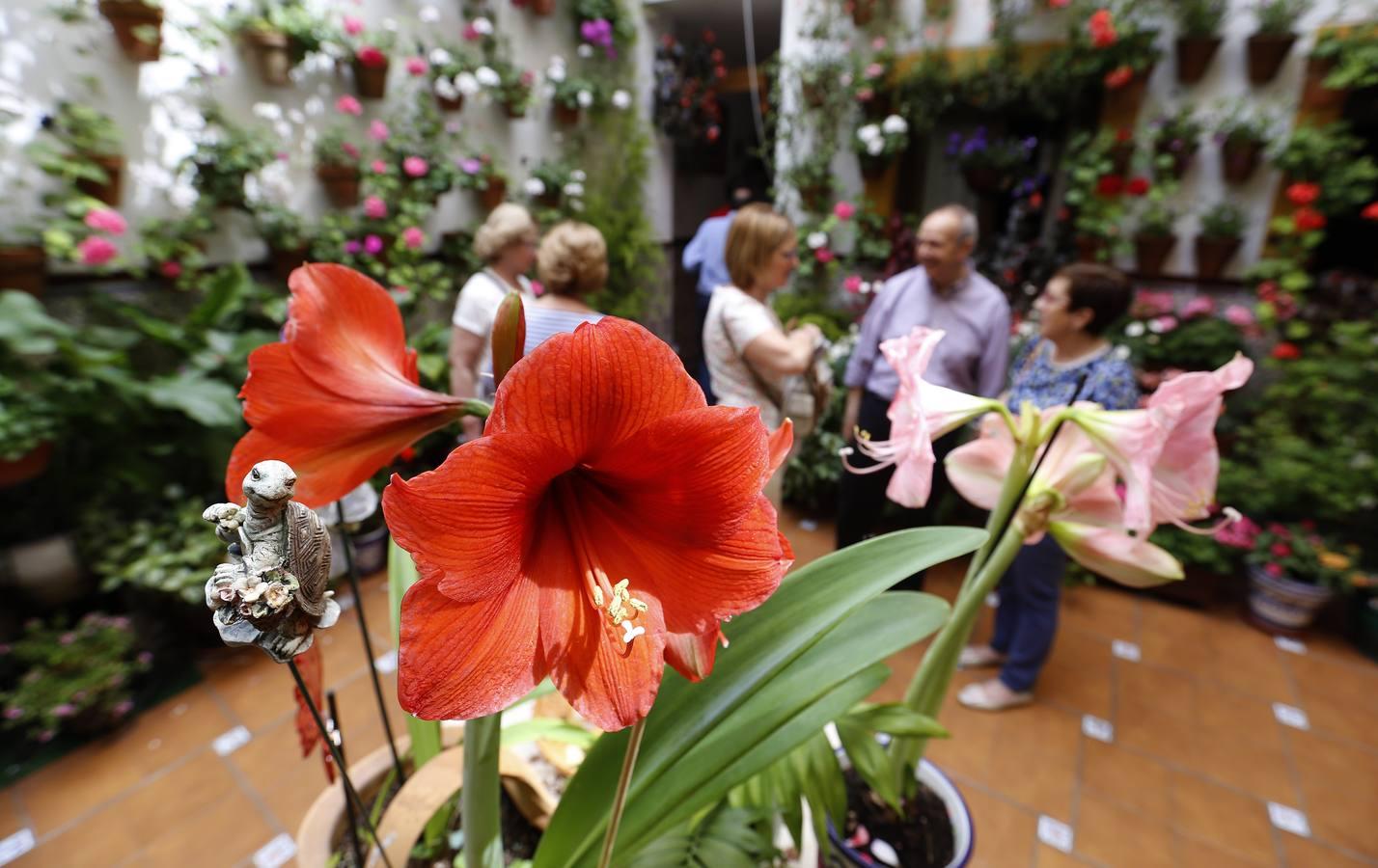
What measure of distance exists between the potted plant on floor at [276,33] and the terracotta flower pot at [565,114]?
4.69 ft

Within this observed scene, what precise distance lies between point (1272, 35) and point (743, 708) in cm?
355

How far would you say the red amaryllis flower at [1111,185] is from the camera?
2971 millimetres

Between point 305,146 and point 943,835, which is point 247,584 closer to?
point 943,835

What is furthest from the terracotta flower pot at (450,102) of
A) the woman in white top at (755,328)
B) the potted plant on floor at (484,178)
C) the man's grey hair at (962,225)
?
the man's grey hair at (962,225)

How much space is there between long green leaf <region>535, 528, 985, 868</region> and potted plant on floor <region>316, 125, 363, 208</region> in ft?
9.58

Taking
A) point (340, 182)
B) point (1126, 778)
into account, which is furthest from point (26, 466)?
point (1126, 778)

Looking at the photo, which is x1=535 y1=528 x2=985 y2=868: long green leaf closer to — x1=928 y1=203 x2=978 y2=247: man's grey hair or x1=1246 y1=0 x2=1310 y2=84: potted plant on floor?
x1=928 y1=203 x2=978 y2=247: man's grey hair

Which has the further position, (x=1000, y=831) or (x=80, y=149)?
(x=80, y=149)

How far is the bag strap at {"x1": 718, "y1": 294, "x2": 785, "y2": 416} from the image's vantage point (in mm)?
1792

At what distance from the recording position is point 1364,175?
246 centimetres

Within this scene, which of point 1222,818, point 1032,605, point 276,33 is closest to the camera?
point 1222,818

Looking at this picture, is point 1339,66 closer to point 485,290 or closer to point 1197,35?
point 1197,35

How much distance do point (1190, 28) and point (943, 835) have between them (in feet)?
11.1

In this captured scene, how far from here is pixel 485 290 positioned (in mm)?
1915
